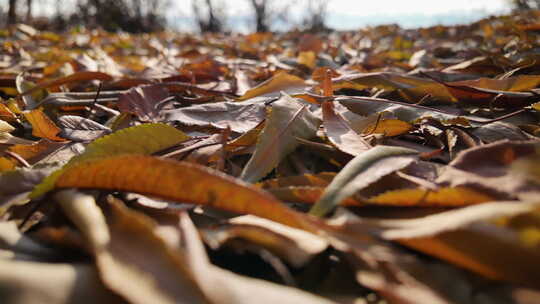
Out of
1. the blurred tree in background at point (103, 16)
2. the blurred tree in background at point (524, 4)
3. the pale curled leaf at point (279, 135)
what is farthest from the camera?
the blurred tree in background at point (103, 16)

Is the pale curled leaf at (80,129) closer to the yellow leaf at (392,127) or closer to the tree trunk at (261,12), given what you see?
the yellow leaf at (392,127)

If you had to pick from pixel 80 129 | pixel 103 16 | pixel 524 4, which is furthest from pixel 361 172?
pixel 103 16

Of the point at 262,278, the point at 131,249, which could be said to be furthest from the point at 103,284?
the point at 262,278

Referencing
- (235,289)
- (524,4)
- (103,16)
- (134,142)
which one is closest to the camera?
(235,289)

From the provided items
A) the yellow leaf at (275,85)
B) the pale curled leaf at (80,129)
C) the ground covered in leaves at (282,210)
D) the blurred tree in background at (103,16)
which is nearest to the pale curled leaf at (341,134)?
the ground covered in leaves at (282,210)

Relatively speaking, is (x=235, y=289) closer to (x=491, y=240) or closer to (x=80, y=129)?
(x=491, y=240)

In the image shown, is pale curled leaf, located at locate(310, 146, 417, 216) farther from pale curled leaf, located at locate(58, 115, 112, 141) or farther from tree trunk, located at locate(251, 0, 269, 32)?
tree trunk, located at locate(251, 0, 269, 32)
